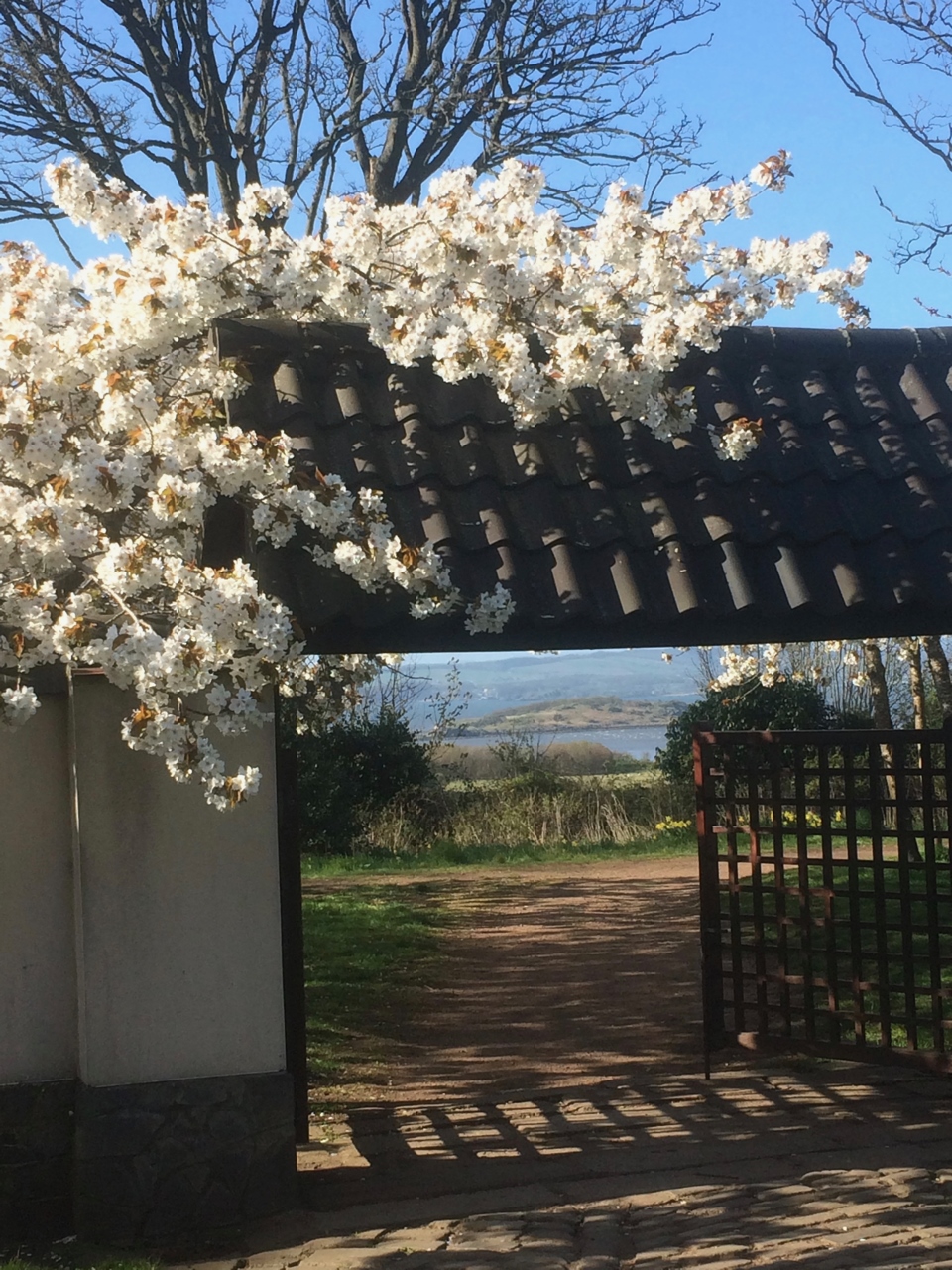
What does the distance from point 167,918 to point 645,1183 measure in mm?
2225

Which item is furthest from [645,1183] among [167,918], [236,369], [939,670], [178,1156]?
[939,670]

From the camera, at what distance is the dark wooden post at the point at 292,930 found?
18.4ft

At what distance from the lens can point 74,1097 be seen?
514 cm

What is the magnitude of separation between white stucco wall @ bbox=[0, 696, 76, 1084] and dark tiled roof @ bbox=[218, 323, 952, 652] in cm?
121

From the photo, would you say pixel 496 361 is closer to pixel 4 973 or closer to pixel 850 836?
pixel 850 836

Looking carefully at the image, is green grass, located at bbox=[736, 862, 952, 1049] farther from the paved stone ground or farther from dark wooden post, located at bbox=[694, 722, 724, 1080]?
the paved stone ground

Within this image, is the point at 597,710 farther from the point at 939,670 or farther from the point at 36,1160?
the point at 36,1160

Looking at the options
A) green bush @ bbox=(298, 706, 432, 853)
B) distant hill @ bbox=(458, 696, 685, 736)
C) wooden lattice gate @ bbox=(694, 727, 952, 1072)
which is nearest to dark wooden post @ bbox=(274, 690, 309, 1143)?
wooden lattice gate @ bbox=(694, 727, 952, 1072)

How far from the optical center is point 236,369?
5480 mm

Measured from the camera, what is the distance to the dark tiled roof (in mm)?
5305

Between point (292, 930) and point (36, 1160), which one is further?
point (292, 930)

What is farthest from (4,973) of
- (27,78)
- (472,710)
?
(472,710)

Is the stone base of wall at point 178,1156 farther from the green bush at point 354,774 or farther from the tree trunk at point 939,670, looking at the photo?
the green bush at point 354,774

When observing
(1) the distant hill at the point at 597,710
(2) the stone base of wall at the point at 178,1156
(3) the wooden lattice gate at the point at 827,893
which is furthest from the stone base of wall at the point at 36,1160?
(1) the distant hill at the point at 597,710
